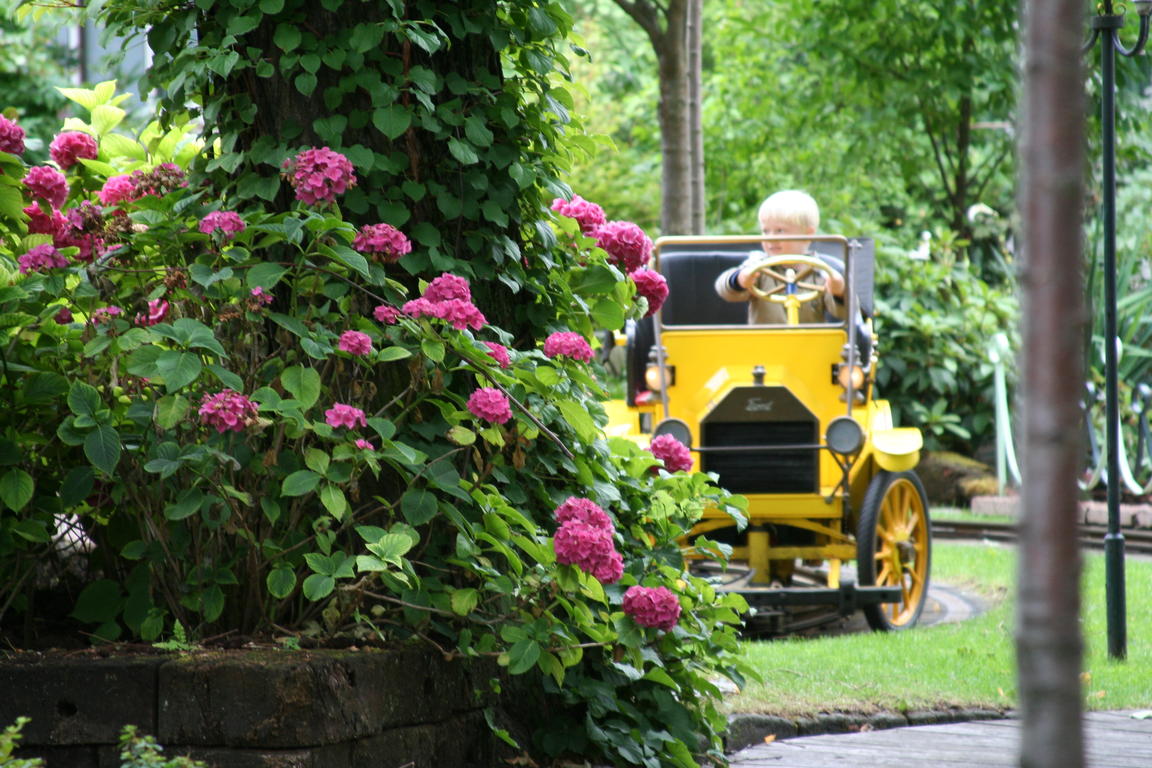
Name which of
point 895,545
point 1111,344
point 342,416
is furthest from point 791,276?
point 342,416

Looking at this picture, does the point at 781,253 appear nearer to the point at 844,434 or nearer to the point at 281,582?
the point at 844,434

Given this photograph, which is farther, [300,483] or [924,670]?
[924,670]

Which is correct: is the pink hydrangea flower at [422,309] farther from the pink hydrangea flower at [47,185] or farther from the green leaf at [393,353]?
the pink hydrangea flower at [47,185]

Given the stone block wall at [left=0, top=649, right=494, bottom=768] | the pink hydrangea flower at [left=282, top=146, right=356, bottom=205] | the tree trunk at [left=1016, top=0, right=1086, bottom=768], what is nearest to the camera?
the tree trunk at [left=1016, top=0, right=1086, bottom=768]

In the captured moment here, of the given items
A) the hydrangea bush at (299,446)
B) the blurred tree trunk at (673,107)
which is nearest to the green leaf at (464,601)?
the hydrangea bush at (299,446)

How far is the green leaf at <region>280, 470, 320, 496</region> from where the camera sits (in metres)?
3.15

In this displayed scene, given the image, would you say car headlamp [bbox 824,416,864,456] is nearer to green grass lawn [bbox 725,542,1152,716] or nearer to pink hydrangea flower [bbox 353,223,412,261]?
green grass lawn [bbox 725,542,1152,716]

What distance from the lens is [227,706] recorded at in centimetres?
305

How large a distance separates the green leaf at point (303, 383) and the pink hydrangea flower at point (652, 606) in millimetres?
827

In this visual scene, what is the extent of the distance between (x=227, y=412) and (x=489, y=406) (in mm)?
532

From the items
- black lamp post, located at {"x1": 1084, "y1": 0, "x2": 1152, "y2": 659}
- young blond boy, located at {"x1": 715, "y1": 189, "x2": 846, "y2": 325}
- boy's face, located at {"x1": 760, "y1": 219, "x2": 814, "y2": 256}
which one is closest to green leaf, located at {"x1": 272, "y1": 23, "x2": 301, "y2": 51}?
black lamp post, located at {"x1": 1084, "y1": 0, "x2": 1152, "y2": 659}

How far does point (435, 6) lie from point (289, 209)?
612 millimetres

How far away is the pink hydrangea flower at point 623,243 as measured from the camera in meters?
4.14

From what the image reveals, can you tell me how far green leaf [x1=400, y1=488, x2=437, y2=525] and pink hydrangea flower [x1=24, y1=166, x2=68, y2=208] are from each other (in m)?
1.14
